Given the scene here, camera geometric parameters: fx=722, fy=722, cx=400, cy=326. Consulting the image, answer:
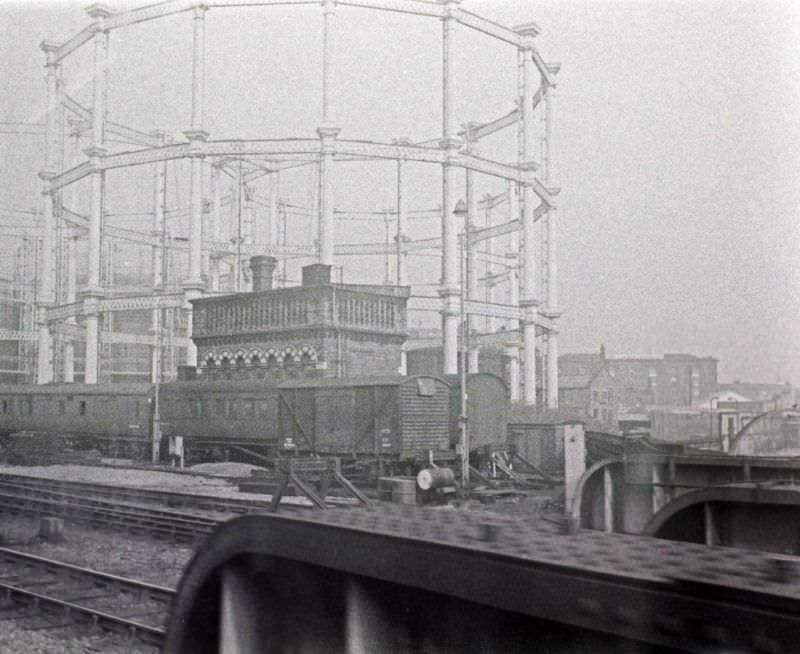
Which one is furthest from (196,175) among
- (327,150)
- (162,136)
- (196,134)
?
(327,150)

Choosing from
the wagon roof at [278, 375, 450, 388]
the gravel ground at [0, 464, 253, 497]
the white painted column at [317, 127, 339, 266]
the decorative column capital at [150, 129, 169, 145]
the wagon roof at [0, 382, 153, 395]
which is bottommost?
the gravel ground at [0, 464, 253, 497]

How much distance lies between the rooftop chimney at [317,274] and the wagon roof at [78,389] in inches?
260

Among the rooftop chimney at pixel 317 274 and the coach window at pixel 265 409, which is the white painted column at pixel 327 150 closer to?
the rooftop chimney at pixel 317 274

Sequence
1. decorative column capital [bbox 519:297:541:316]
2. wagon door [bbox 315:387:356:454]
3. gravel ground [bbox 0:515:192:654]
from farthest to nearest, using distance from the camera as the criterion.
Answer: wagon door [bbox 315:387:356:454], decorative column capital [bbox 519:297:541:316], gravel ground [bbox 0:515:192:654]

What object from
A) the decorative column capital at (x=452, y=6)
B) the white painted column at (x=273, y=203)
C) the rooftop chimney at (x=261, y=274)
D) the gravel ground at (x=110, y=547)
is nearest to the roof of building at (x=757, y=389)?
the gravel ground at (x=110, y=547)

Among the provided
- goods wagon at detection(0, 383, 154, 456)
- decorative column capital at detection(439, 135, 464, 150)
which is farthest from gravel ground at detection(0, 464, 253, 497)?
decorative column capital at detection(439, 135, 464, 150)

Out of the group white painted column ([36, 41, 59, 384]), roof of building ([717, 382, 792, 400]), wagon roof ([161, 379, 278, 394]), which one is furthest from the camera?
wagon roof ([161, 379, 278, 394])

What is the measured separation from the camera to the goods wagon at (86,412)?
2498cm

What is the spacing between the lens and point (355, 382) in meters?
19.5

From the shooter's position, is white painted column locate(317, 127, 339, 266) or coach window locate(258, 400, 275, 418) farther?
white painted column locate(317, 127, 339, 266)

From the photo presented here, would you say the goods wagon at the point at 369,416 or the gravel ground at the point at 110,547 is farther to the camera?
the goods wagon at the point at 369,416

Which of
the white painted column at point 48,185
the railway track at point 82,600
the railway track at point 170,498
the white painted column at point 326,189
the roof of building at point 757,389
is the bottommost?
the railway track at point 170,498

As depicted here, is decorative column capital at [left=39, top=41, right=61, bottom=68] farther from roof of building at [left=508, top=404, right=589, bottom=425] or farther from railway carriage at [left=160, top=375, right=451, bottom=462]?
roof of building at [left=508, top=404, right=589, bottom=425]

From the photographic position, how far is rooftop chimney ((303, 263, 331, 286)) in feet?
85.0
